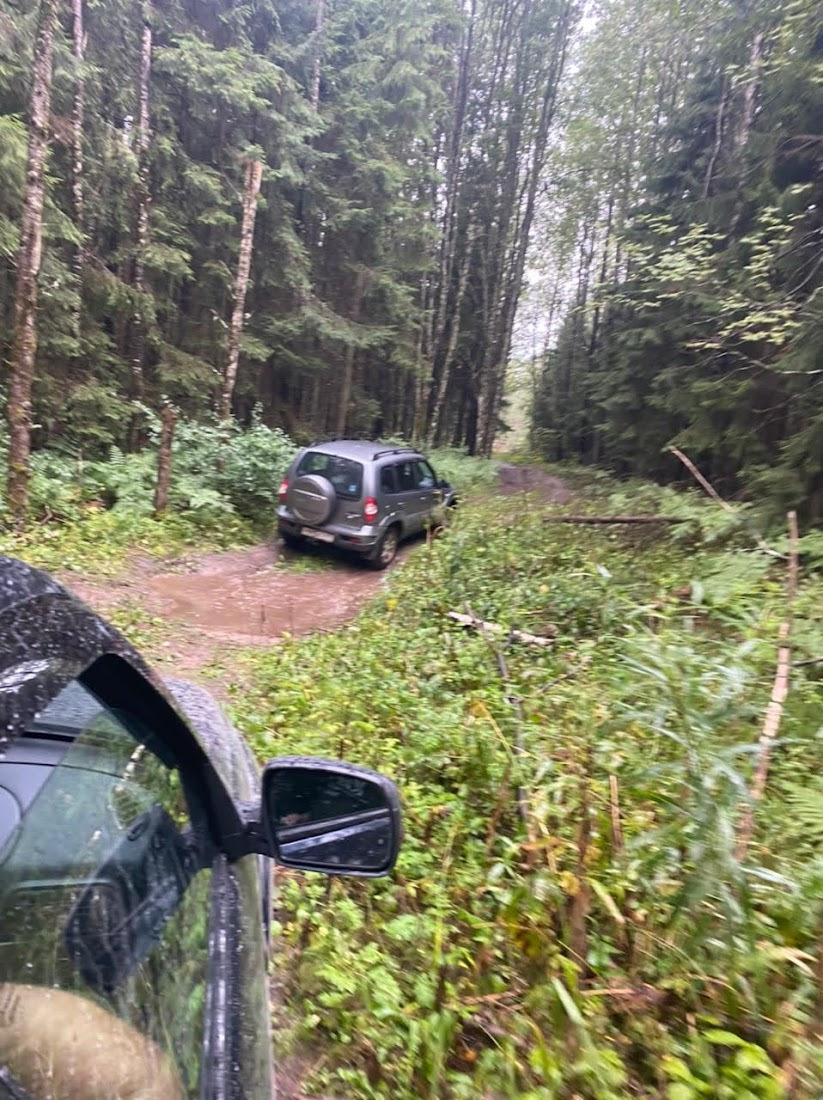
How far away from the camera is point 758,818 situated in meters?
3.06

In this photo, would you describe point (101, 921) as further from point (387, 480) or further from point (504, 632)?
point (387, 480)

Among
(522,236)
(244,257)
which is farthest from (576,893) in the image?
(522,236)

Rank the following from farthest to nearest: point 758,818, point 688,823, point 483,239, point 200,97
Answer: point 483,239, point 200,97, point 758,818, point 688,823

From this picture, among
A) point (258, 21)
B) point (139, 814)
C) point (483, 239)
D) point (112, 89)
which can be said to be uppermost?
point (258, 21)

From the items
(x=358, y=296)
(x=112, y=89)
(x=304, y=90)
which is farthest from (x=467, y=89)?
(x=112, y=89)

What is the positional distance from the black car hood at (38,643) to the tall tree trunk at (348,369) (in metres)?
19.5

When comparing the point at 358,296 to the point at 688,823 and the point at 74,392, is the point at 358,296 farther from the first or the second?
the point at 688,823

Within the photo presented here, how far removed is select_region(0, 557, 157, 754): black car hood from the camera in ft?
3.23

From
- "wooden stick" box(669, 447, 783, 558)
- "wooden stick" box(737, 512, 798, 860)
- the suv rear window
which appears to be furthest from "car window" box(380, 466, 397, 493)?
"wooden stick" box(737, 512, 798, 860)

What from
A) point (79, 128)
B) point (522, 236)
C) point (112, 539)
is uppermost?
point (522, 236)

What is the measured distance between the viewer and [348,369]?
71.3 ft

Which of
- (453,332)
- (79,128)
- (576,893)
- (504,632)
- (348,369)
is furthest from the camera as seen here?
(453,332)

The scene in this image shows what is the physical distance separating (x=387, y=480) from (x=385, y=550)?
108 cm

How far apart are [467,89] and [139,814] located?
89.6 feet
